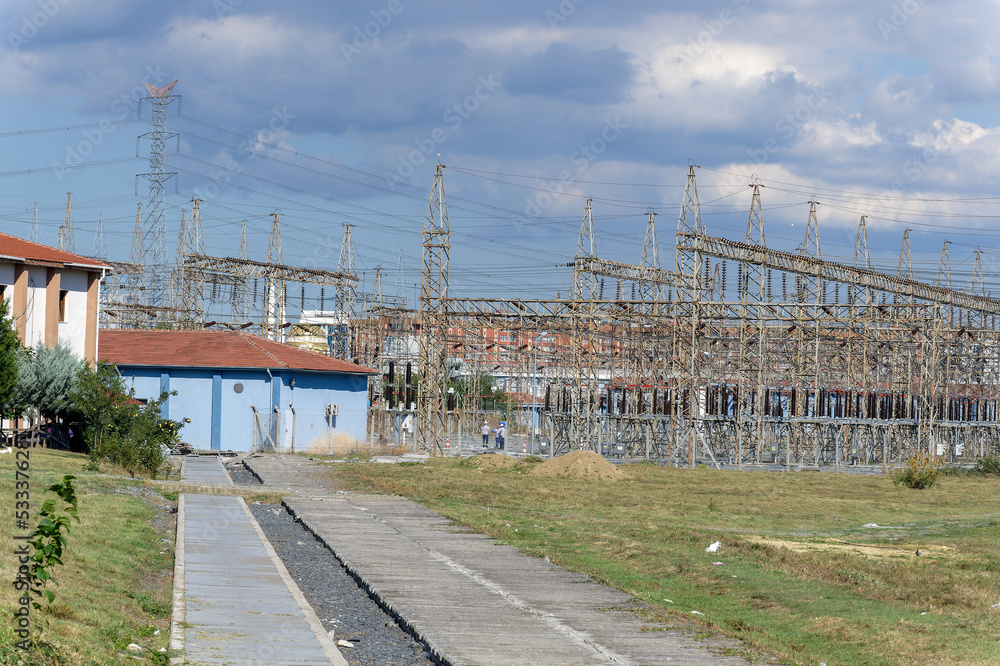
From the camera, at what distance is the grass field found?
38.9 ft

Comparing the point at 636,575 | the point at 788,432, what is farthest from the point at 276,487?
the point at 788,432

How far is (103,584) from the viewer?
41.2 feet

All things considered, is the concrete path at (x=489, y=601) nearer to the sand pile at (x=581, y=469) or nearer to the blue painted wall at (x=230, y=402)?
the sand pile at (x=581, y=469)

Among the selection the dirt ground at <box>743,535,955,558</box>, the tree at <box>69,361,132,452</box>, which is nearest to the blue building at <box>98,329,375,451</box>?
the tree at <box>69,361,132,452</box>

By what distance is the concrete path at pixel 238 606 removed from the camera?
380 inches

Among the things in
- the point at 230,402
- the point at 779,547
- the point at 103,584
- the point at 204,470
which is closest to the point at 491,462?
the point at 204,470

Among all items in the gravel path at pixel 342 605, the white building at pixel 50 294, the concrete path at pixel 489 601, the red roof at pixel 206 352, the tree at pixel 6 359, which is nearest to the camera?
the concrete path at pixel 489 601

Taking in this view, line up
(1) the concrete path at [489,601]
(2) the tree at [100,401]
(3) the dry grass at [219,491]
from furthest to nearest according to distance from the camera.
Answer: (2) the tree at [100,401] < (3) the dry grass at [219,491] < (1) the concrete path at [489,601]

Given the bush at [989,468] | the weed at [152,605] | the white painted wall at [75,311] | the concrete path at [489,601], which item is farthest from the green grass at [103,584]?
the bush at [989,468]

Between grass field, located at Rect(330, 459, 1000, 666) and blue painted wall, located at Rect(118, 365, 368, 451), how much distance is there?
863 centimetres

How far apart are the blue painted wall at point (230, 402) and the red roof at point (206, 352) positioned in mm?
418

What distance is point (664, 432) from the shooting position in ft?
172

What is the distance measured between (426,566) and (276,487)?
14252mm

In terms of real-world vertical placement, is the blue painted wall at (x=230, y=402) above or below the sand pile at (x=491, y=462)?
above
